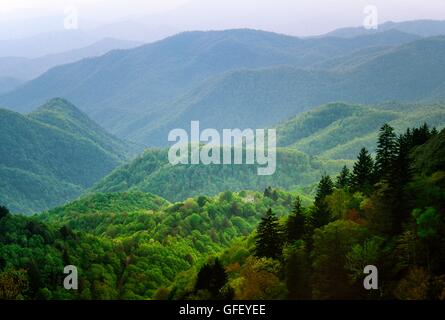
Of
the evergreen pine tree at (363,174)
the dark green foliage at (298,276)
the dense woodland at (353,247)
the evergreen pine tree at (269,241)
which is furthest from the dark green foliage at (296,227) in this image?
the evergreen pine tree at (363,174)

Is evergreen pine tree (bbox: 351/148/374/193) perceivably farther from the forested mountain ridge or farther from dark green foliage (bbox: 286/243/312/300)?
dark green foliage (bbox: 286/243/312/300)

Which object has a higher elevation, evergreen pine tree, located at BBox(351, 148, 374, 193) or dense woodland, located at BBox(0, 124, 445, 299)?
evergreen pine tree, located at BBox(351, 148, 374, 193)

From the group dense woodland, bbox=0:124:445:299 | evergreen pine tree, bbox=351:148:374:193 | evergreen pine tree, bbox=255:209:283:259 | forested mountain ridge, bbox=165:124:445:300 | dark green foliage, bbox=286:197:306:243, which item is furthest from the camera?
evergreen pine tree, bbox=351:148:374:193

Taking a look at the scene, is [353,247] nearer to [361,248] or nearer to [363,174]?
[361,248]

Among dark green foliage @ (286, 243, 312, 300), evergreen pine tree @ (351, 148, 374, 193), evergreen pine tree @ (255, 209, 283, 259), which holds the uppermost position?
evergreen pine tree @ (351, 148, 374, 193)

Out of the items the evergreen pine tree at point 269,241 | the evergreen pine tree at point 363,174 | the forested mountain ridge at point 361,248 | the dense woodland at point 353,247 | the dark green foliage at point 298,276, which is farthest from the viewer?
the evergreen pine tree at point 363,174

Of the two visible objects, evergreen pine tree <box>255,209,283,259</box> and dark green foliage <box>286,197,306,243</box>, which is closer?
evergreen pine tree <box>255,209,283,259</box>

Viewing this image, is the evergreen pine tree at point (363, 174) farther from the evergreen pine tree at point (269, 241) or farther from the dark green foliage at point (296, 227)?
the evergreen pine tree at point (269, 241)

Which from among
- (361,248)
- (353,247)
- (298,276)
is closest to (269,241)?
(298,276)

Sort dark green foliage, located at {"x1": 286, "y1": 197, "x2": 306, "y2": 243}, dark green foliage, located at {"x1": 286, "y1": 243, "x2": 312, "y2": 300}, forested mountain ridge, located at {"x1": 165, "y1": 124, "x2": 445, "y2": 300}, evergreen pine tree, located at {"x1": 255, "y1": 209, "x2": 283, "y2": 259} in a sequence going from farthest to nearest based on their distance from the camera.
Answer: dark green foliage, located at {"x1": 286, "y1": 197, "x2": 306, "y2": 243}, evergreen pine tree, located at {"x1": 255, "y1": 209, "x2": 283, "y2": 259}, dark green foliage, located at {"x1": 286, "y1": 243, "x2": 312, "y2": 300}, forested mountain ridge, located at {"x1": 165, "y1": 124, "x2": 445, "y2": 300}

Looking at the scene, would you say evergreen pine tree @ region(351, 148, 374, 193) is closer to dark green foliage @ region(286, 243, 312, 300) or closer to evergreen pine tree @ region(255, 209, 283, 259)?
evergreen pine tree @ region(255, 209, 283, 259)

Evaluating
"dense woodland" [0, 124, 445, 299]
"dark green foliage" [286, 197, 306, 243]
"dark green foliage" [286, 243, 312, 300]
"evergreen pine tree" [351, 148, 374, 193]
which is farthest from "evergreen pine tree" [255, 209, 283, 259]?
"evergreen pine tree" [351, 148, 374, 193]
